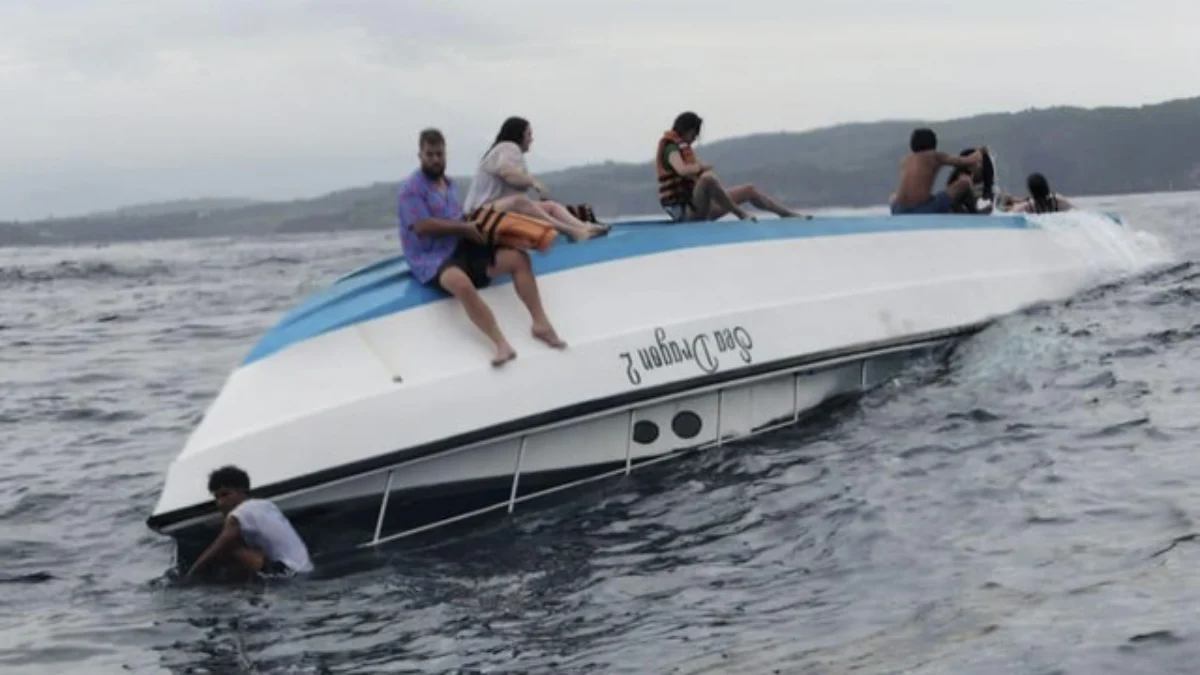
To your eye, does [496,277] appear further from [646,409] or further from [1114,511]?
[1114,511]

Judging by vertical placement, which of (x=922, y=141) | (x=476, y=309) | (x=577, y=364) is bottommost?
(x=577, y=364)

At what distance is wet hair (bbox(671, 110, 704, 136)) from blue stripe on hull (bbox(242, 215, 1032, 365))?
2.52 feet

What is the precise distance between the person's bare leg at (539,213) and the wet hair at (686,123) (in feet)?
5.76

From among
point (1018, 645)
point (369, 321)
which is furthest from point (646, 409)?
point (1018, 645)

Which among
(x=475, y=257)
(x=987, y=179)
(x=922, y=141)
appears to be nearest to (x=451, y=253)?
(x=475, y=257)

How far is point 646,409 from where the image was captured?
1089 centimetres

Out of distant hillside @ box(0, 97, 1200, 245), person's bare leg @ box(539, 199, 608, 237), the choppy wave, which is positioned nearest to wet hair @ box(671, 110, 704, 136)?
person's bare leg @ box(539, 199, 608, 237)

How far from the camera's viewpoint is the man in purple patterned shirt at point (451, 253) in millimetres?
10281

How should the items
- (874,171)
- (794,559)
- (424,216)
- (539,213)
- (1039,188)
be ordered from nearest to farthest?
(794,559) → (424,216) → (539,213) → (1039,188) → (874,171)

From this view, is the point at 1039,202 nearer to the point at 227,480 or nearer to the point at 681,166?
the point at 681,166

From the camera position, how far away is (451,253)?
10.5 metres

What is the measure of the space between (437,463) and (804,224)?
12.9ft

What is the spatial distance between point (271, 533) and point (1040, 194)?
33.8 feet

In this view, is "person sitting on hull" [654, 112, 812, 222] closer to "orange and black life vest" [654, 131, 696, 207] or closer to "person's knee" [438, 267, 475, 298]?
"orange and black life vest" [654, 131, 696, 207]
